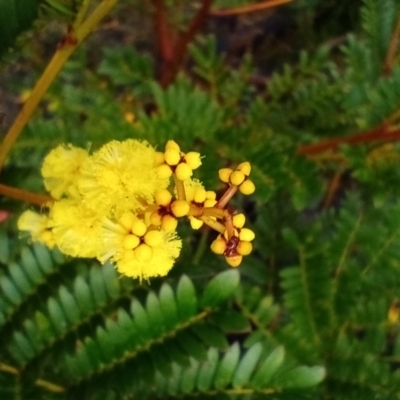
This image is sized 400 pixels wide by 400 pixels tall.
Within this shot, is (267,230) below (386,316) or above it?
above

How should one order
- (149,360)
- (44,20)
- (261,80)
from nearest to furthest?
1. (44,20)
2. (149,360)
3. (261,80)

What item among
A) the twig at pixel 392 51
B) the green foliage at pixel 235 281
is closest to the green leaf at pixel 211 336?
the green foliage at pixel 235 281

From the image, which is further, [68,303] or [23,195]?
[68,303]

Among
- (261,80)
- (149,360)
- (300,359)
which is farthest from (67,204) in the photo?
(261,80)

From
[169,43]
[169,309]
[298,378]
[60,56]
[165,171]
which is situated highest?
[169,43]

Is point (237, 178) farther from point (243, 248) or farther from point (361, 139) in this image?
point (361, 139)

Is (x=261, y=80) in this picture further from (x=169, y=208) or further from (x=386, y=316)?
(x=169, y=208)

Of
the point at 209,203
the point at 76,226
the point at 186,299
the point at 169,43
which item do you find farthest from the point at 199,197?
the point at 169,43
